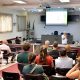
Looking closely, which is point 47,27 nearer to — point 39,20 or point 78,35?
point 39,20

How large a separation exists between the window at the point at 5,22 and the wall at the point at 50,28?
3.67m

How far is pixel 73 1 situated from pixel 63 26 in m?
5.57

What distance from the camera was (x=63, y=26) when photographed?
16.6 m

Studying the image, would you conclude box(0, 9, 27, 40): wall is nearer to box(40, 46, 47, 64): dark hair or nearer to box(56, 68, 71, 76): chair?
box(40, 46, 47, 64): dark hair

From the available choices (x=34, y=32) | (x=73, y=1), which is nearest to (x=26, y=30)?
(x=34, y=32)

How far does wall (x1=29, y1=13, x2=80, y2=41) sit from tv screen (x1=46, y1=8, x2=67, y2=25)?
1075 millimetres

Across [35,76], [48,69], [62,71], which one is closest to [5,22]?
[48,69]

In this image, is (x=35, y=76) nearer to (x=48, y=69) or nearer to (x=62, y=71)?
(x=62, y=71)

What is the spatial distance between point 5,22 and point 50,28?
183 inches

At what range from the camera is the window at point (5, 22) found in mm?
12950

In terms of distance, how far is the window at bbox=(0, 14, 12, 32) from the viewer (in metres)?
12.9

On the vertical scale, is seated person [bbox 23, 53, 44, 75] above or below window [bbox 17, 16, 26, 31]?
below

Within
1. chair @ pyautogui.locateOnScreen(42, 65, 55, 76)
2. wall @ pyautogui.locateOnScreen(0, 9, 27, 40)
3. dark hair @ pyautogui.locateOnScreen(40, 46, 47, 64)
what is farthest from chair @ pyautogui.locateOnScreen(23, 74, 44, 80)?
wall @ pyautogui.locateOnScreen(0, 9, 27, 40)

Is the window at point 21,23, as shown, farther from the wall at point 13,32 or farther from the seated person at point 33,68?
the seated person at point 33,68
